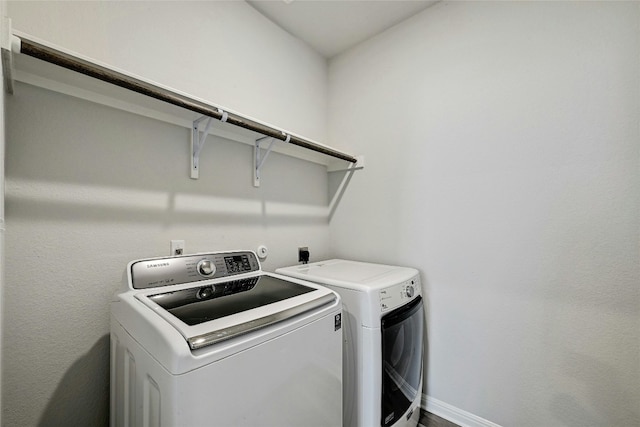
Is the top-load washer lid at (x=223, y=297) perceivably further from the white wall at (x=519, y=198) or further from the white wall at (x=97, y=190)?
the white wall at (x=519, y=198)

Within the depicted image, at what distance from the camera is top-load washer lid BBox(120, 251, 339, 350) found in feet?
2.33

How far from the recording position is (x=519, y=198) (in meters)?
1.35

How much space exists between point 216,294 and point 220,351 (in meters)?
→ 0.40

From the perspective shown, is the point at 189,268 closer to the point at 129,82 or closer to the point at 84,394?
the point at 84,394

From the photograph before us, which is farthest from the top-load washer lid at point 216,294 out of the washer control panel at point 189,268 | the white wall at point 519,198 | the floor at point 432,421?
the floor at point 432,421

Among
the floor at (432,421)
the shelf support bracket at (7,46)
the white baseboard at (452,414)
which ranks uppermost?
the shelf support bracket at (7,46)

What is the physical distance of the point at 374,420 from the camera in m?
1.14

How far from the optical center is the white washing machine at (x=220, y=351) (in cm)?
62

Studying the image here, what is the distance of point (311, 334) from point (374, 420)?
2.06ft

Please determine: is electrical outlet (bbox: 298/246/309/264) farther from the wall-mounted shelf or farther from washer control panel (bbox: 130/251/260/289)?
the wall-mounted shelf

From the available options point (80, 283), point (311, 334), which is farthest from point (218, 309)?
point (80, 283)

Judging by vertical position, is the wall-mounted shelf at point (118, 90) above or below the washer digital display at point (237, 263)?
above

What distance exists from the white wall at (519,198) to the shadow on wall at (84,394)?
1.62 metres

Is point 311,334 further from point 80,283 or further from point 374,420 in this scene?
point 80,283
